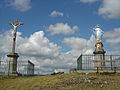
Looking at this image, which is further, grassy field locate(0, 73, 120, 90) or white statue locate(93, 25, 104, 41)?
white statue locate(93, 25, 104, 41)

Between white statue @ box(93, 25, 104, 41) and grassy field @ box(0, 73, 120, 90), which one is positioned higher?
white statue @ box(93, 25, 104, 41)

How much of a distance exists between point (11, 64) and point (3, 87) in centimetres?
946

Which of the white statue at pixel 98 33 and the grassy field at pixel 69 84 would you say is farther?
the white statue at pixel 98 33

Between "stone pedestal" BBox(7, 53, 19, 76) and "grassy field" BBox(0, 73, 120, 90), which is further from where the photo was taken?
"stone pedestal" BBox(7, 53, 19, 76)

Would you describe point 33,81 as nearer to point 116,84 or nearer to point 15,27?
point 116,84

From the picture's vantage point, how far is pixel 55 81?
51.8 ft

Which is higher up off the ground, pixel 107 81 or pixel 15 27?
pixel 15 27

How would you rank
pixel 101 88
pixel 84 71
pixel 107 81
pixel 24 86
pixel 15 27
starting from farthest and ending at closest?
pixel 15 27 → pixel 84 71 → pixel 24 86 → pixel 107 81 → pixel 101 88

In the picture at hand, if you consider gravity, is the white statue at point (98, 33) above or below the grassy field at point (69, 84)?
above

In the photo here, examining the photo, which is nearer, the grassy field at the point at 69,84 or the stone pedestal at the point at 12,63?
the grassy field at the point at 69,84

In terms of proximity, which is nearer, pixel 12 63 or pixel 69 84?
pixel 69 84

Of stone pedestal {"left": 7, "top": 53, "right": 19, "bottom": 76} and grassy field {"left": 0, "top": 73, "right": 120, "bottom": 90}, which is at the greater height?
stone pedestal {"left": 7, "top": 53, "right": 19, "bottom": 76}

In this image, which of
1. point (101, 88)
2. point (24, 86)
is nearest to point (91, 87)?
point (101, 88)

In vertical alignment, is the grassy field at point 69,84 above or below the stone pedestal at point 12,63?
below
